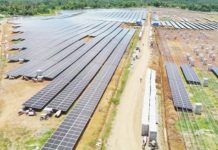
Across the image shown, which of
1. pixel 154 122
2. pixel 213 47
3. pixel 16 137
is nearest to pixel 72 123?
pixel 16 137

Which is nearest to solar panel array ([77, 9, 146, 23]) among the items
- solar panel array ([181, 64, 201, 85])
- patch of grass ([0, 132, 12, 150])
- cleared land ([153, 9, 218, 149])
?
cleared land ([153, 9, 218, 149])

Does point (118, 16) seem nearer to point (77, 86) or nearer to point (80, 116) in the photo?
point (77, 86)

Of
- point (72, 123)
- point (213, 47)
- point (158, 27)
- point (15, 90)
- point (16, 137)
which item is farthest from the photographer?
point (158, 27)

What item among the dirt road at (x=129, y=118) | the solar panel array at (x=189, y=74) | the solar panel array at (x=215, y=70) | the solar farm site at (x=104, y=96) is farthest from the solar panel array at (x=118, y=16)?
the dirt road at (x=129, y=118)

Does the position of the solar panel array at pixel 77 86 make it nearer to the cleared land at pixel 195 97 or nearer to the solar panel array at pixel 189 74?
the cleared land at pixel 195 97

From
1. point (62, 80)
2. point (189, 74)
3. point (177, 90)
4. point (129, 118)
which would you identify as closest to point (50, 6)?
point (189, 74)

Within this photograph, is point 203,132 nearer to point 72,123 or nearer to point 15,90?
point 72,123
